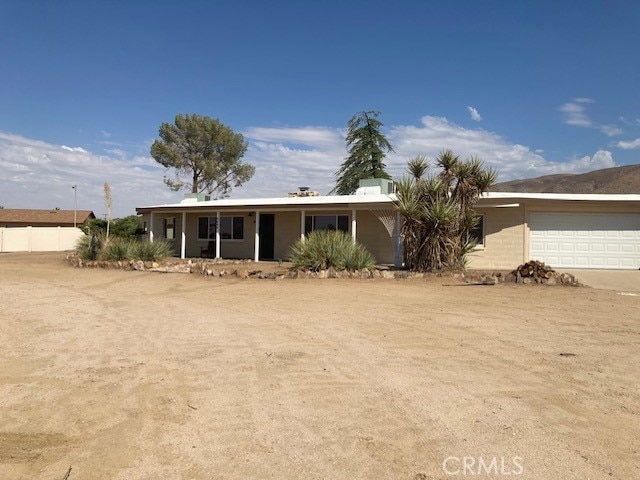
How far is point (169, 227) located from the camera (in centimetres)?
2642

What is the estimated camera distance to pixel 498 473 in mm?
3182

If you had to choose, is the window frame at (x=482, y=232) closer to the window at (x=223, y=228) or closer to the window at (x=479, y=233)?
the window at (x=479, y=233)

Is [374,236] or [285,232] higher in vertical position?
[285,232]

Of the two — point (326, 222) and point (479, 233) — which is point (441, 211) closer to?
point (479, 233)

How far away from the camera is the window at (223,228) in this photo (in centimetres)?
2383

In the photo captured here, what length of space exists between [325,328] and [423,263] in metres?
8.20

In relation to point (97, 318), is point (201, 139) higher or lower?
higher

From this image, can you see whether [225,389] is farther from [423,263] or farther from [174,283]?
[423,263]

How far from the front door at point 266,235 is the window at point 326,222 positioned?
6.88ft

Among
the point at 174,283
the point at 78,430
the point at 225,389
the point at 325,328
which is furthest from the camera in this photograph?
the point at 174,283

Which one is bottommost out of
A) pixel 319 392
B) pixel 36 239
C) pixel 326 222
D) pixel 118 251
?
pixel 319 392

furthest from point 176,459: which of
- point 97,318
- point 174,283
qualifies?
point 174,283

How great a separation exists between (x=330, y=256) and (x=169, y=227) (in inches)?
561

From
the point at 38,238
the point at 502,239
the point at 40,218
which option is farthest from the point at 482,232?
the point at 40,218
